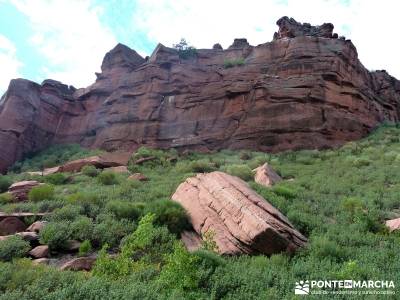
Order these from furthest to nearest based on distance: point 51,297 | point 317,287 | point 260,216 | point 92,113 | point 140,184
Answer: point 92,113 < point 140,184 < point 260,216 < point 317,287 < point 51,297

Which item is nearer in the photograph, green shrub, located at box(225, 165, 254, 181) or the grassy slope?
the grassy slope

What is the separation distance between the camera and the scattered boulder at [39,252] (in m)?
8.73

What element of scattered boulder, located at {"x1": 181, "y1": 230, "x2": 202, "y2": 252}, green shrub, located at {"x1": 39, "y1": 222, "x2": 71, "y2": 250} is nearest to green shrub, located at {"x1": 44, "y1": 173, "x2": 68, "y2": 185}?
green shrub, located at {"x1": 39, "y1": 222, "x2": 71, "y2": 250}

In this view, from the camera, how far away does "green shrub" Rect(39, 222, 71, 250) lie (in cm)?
919

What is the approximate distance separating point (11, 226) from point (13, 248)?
7.16 feet

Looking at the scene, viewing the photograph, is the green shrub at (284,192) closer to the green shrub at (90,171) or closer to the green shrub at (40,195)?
the green shrub at (40,195)

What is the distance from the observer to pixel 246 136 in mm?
26953

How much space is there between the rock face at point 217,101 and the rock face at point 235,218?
15261 mm

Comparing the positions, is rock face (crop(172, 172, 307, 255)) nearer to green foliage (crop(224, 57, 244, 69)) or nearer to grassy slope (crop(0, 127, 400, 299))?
grassy slope (crop(0, 127, 400, 299))

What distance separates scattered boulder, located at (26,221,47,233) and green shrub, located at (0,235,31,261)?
3.72 feet

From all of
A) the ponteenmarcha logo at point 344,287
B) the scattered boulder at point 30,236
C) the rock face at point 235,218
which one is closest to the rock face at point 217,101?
the rock face at point 235,218

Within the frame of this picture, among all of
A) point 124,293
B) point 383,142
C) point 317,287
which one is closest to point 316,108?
point 383,142

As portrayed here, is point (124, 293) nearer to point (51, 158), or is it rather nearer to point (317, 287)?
point (317, 287)

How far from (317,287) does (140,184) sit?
1069 cm
